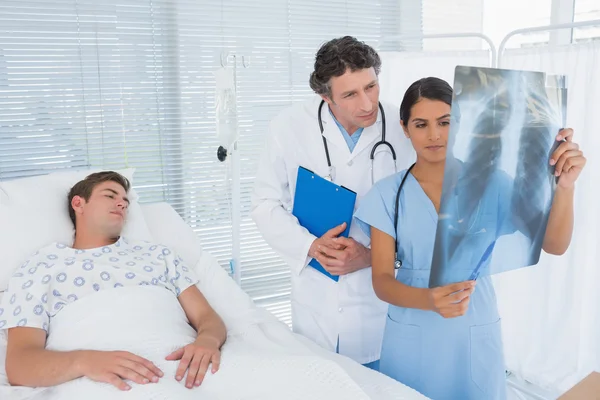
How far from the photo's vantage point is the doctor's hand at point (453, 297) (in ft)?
3.65

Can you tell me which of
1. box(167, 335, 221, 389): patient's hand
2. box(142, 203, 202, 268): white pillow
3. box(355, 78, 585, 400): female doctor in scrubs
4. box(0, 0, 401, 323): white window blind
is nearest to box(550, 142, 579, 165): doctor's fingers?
box(355, 78, 585, 400): female doctor in scrubs

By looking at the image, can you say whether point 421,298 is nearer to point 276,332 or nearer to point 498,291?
point 276,332

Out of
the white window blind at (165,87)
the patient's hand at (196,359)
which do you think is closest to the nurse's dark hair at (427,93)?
the patient's hand at (196,359)

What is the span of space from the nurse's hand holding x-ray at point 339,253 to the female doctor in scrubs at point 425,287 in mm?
176

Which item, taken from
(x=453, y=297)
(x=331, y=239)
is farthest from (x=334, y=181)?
(x=453, y=297)

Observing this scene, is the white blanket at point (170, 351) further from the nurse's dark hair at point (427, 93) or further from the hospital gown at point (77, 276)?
the nurse's dark hair at point (427, 93)

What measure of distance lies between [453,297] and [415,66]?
152 cm

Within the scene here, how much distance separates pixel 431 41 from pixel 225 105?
1660 mm

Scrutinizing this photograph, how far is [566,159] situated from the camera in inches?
45.3

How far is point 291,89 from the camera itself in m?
2.89

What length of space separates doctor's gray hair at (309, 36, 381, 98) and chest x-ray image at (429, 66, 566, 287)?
1.86 ft

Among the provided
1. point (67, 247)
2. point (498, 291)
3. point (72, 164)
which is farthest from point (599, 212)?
point (72, 164)

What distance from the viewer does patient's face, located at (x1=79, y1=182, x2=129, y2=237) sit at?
1.86 meters

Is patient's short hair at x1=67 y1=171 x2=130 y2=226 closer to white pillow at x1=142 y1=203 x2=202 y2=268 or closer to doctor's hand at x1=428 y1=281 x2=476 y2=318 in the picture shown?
white pillow at x1=142 y1=203 x2=202 y2=268
